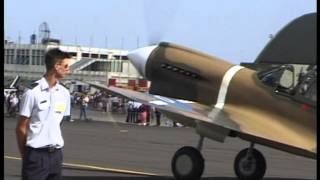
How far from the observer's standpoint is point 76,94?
2258 inches

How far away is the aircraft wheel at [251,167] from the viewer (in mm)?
10805

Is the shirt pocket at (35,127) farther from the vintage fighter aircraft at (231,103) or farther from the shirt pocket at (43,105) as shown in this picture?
the vintage fighter aircraft at (231,103)

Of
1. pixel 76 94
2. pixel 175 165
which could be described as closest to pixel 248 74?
pixel 175 165

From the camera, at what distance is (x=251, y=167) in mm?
10891

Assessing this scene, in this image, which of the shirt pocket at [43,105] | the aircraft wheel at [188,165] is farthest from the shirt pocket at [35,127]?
the aircraft wheel at [188,165]

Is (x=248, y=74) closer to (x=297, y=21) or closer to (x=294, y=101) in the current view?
(x=294, y=101)

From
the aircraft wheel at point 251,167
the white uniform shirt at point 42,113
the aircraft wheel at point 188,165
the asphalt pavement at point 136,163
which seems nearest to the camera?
the white uniform shirt at point 42,113

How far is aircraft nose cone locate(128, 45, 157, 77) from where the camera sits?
12117 millimetres

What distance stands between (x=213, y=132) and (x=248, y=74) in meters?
1.15

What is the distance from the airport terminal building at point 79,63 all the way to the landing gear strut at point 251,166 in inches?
2796

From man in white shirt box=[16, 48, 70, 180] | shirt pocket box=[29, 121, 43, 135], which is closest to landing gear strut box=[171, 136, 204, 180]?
man in white shirt box=[16, 48, 70, 180]

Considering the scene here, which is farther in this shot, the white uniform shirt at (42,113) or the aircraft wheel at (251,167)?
the aircraft wheel at (251,167)

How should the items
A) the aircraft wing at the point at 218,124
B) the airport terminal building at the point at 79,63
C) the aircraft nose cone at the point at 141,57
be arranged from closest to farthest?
1. the aircraft wing at the point at 218,124
2. the aircraft nose cone at the point at 141,57
3. the airport terminal building at the point at 79,63

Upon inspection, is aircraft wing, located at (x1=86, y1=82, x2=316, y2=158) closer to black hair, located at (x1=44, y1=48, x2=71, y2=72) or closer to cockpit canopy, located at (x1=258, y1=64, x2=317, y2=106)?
cockpit canopy, located at (x1=258, y1=64, x2=317, y2=106)
